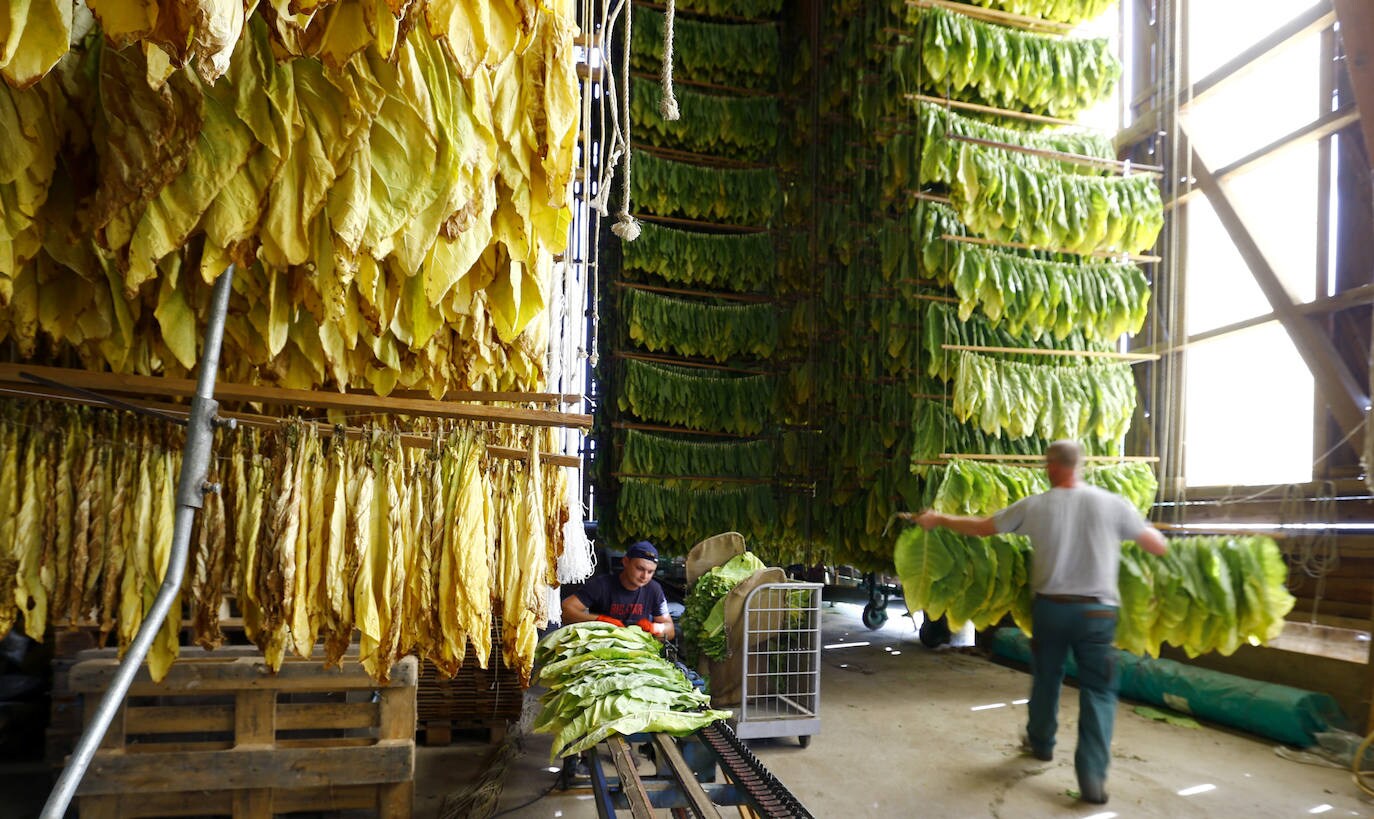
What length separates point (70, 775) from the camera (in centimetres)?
112

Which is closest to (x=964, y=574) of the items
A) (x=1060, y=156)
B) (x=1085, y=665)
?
(x=1085, y=665)

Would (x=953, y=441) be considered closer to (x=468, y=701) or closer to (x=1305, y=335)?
(x=1305, y=335)

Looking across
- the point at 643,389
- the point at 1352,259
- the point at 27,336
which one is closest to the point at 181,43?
the point at 27,336

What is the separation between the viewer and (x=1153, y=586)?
4.17m

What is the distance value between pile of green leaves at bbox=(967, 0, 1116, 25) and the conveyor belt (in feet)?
17.5

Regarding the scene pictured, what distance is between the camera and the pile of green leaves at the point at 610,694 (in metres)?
3.23

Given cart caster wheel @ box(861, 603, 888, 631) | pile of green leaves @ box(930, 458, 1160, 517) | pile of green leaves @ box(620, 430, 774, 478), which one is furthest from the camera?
cart caster wheel @ box(861, 603, 888, 631)

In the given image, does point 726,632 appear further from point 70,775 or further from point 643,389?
point 70,775

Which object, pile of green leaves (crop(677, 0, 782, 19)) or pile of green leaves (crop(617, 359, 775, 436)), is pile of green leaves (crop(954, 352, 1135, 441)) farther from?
pile of green leaves (crop(677, 0, 782, 19))

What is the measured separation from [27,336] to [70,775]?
0.86 m

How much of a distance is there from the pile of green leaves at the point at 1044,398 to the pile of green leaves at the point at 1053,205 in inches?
32.1

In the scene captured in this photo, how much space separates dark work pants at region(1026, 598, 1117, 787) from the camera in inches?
162

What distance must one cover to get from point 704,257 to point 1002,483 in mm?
4465

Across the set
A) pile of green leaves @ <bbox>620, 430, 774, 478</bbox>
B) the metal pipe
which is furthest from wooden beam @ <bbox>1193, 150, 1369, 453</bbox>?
the metal pipe
